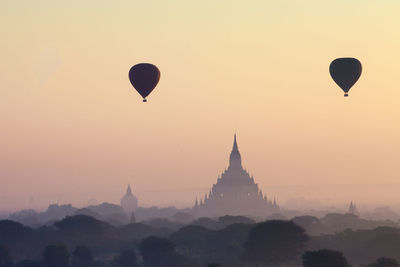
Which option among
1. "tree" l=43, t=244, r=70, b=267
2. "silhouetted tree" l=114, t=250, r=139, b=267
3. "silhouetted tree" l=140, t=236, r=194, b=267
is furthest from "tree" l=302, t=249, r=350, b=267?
"tree" l=43, t=244, r=70, b=267

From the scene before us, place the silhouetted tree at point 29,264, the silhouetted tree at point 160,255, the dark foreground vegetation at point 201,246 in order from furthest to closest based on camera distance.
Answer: the silhouetted tree at point 160,255 → the dark foreground vegetation at point 201,246 → the silhouetted tree at point 29,264

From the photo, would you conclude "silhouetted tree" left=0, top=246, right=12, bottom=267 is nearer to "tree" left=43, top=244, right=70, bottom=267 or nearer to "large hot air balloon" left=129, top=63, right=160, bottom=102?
"tree" left=43, top=244, right=70, bottom=267

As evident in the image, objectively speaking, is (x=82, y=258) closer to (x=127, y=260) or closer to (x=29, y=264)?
(x=127, y=260)

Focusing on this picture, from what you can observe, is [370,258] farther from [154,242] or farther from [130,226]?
[130,226]

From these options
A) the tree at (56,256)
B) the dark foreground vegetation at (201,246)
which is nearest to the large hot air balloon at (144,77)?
the dark foreground vegetation at (201,246)

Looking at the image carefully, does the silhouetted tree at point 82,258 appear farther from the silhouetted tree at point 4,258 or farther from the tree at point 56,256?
the silhouetted tree at point 4,258
